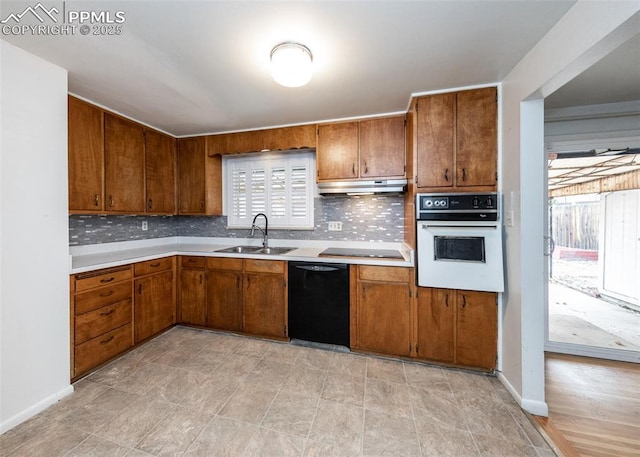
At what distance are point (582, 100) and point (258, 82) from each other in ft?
9.21

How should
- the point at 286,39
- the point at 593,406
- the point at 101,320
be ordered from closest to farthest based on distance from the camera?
the point at 286,39 < the point at 593,406 < the point at 101,320

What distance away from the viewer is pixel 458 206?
6.46 feet

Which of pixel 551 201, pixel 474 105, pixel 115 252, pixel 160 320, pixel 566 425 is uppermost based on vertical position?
pixel 474 105

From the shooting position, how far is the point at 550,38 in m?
1.39

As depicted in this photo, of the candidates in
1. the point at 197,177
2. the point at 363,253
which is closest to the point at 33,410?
the point at 197,177

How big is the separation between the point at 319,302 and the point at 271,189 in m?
1.59

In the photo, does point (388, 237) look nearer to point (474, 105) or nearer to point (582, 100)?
point (474, 105)

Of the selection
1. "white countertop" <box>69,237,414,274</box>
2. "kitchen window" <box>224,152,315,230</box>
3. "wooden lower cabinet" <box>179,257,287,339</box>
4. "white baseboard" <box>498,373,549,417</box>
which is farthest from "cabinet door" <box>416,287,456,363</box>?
"kitchen window" <box>224,152,315,230</box>

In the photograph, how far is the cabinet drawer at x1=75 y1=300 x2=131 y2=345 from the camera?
193cm

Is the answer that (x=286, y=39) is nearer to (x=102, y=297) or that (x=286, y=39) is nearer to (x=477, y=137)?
(x=477, y=137)

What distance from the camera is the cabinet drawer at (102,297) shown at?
1.94m

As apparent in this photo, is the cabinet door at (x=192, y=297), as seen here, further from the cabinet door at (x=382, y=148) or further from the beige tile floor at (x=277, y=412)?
the cabinet door at (x=382, y=148)

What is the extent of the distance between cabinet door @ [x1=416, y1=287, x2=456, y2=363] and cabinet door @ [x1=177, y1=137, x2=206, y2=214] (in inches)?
108

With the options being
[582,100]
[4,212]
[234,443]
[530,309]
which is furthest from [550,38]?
[4,212]
